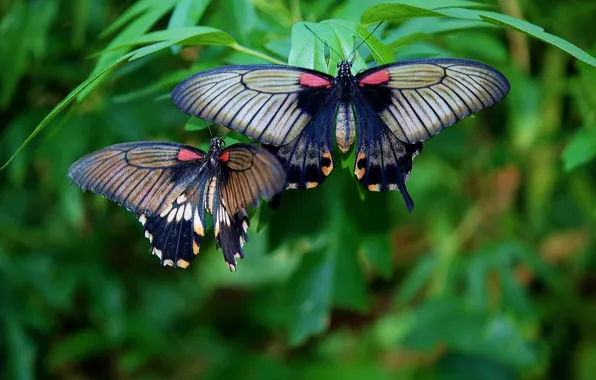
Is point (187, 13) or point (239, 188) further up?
point (187, 13)

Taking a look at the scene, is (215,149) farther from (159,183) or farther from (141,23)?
(141,23)

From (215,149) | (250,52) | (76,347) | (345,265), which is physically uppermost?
(250,52)

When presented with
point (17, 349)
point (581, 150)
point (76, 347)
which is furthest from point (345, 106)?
point (76, 347)

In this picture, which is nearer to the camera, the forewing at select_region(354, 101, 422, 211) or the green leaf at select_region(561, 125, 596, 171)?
the forewing at select_region(354, 101, 422, 211)

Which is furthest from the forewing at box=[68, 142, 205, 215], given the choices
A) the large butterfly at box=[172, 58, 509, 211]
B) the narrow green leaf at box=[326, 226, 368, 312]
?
the narrow green leaf at box=[326, 226, 368, 312]

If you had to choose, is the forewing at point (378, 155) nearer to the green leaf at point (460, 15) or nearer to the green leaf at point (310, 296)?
the green leaf at point (460, 15)

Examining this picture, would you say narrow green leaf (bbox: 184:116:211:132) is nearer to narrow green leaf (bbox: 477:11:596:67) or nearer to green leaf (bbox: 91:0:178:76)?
green leaf (bbox: 91:0:178:76)

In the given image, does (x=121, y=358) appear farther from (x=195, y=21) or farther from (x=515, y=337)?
(x=195, y=21)

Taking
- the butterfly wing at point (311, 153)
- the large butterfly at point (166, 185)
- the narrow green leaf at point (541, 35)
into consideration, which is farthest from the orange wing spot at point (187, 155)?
the narrow green leaf at point (541, 35)
